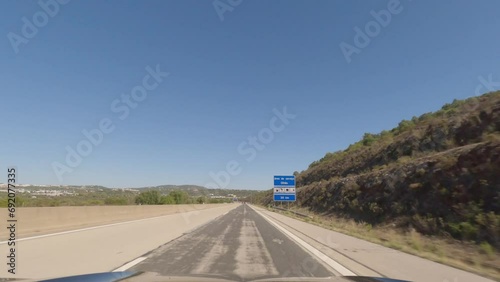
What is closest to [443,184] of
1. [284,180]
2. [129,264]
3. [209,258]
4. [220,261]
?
[209,258]

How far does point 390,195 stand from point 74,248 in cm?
2320

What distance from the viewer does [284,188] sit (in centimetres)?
5431

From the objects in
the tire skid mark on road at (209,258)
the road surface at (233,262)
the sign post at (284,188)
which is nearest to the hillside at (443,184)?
the road surface at (233,262)

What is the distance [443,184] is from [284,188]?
32296 millimetres

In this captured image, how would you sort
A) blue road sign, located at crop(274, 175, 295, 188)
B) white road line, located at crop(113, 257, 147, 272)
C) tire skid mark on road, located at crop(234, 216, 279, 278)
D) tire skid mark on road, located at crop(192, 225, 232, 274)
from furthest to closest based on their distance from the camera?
blue road sign, located at crop(274, 175, 295, 188)
tire skid mark on road, located at crop(192, 225, 232, 274)
white road line, located at crop(113, 257, 147, 272)
tire skid mark on road, located at crop(234, 216, 279, 278)

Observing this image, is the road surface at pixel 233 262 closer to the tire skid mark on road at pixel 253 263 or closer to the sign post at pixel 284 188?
the tire skid mark on road at pixel 253 263

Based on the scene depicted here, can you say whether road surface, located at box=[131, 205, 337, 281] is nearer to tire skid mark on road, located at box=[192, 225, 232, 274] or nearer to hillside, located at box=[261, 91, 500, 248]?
tire skid mark on road, located at box=[192, 225, 232, 274]

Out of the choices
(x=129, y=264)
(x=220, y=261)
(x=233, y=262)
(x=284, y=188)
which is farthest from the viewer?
(x=284, y=188)

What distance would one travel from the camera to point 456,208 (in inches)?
790

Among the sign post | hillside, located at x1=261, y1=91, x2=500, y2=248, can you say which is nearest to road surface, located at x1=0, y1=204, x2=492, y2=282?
hillside, located at x1=261, y1=91, x2=500, y2=248

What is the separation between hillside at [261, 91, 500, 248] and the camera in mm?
18391

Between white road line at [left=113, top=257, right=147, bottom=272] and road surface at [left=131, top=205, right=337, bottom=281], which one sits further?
white road line at [left=113, top=257, right=147, bottom=272]

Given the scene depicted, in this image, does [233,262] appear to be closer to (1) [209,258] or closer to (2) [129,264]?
(1) [209,258]

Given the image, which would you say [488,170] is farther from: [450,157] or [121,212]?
[121,212]
